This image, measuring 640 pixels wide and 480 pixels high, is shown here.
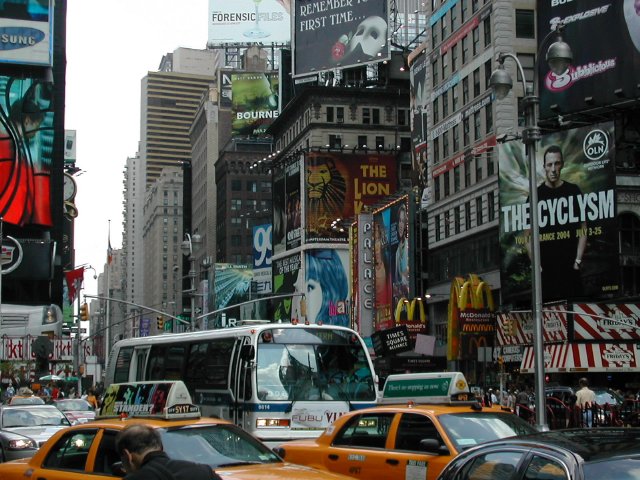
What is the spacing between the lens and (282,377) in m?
20.6

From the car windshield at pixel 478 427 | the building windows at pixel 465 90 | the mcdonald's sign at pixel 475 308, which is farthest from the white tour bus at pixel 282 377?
the building windows at pixel 465 90

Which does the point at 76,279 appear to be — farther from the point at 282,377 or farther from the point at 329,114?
the point at 282,377

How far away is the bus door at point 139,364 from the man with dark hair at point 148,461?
1862 centimetres

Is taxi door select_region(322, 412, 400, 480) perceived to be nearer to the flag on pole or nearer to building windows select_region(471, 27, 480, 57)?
building windows select_region(471, 27, 480, 57)

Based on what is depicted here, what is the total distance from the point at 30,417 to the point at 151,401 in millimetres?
11827

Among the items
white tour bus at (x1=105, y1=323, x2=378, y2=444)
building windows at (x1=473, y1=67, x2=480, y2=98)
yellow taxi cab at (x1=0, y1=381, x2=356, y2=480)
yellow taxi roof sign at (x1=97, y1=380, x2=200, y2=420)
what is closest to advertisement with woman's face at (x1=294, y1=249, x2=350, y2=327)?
building windows at (x1=473, y1=67, x2=480, y2=98)

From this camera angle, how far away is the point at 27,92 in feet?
324

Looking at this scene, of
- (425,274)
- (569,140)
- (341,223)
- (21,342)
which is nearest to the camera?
(569,140)

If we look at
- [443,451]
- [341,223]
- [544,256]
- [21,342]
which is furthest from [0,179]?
[443,451]

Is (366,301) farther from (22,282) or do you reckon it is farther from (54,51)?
(54,51)

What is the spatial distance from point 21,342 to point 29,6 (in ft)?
119

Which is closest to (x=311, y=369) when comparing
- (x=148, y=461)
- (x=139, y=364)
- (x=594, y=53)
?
(x=139, y=364)

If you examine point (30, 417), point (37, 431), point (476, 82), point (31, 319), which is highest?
point (476, 82)

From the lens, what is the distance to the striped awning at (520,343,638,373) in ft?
159
